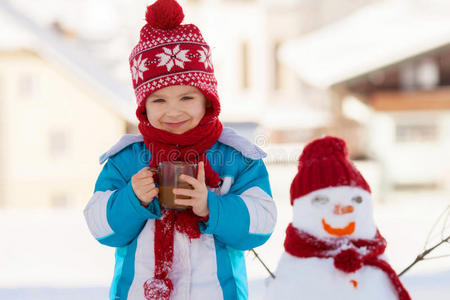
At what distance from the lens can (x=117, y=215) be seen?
4.46ft

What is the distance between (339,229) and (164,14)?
2.86 ft

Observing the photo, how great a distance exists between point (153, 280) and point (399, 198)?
19.8 ft

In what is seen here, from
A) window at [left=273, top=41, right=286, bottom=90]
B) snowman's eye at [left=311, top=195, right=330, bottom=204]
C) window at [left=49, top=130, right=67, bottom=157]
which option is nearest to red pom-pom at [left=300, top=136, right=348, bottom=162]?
snowman's eye at [left=311, top=195, right=330, bottom=204]

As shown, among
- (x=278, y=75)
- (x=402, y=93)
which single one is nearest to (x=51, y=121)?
(x=402, y=93)

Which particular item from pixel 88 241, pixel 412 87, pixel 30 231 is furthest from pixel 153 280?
pixel 412 87

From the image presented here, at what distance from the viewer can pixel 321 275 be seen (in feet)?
3.91

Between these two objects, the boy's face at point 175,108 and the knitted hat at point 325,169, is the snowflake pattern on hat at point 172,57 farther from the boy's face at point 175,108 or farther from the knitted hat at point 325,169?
the knitted hat at point 325,169

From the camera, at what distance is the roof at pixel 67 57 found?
26.9ft

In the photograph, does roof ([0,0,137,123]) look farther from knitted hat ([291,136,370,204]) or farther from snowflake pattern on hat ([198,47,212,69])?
knitted hat ([291,136,370,204])

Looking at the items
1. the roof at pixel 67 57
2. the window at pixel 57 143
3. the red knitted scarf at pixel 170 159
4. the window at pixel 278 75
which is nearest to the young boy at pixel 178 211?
the red knitted scarf at pixel 170 159

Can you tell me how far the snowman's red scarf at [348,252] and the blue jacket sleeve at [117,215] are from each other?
468 millimetres

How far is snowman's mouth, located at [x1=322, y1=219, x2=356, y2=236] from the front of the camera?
47.4 inches

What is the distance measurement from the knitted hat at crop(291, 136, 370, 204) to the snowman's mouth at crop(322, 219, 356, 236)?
0.35 ft

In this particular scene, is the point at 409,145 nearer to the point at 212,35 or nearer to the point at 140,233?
the point at 140,233
